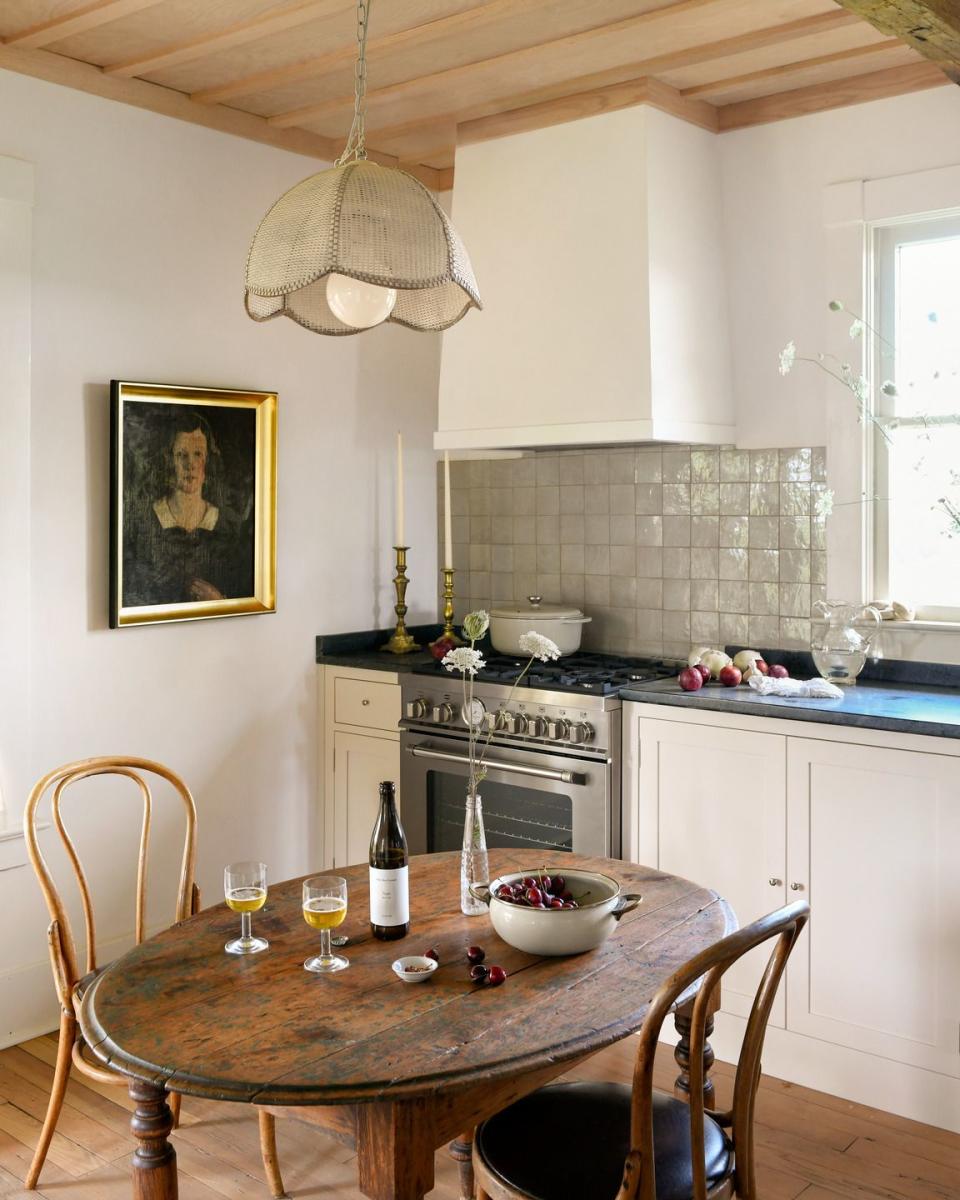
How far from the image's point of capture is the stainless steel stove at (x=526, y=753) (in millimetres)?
3451

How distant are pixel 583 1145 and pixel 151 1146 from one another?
685 millimetres

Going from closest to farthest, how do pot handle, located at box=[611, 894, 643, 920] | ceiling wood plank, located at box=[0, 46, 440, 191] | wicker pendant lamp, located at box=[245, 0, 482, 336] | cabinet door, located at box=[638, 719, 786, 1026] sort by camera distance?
wicker pendant lamp, located at box=[245, 0, 482, 336] → pot handle, located at box=[611, 894, 643, 920] → cabinet door, located at box=[638, 719, 786, 1026] → ceiling wood plank, located at box=[0, 46, 440, 191]

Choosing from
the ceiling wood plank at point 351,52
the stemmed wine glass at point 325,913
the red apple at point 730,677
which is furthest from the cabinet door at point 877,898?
the ceiling wood plank at point 351,52

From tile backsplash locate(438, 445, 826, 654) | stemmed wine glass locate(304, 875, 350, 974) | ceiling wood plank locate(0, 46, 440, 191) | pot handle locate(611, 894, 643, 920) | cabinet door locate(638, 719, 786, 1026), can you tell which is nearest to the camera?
stemmed wine glass locate(304, 875, 350, 974)

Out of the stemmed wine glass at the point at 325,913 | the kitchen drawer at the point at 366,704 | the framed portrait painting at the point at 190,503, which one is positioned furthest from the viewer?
the kitchen drawer at the point at 366,704

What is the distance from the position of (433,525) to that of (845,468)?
1.70 metres

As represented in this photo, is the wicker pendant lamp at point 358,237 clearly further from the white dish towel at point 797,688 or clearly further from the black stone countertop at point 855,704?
the white dish towel at point 797,688

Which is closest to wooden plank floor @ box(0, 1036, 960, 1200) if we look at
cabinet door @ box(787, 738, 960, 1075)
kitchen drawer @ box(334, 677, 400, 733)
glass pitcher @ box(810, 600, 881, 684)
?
cabinet door @ box(787, 738, 960, 1075)

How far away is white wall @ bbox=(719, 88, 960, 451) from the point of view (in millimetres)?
3545

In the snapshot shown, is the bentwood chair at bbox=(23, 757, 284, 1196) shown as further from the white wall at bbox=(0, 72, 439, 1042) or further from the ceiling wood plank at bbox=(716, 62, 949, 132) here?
the ceiling wood plank at bbox=(716, 62, 949, 132)

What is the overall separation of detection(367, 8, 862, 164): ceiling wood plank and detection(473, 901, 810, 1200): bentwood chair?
2333 millimetres

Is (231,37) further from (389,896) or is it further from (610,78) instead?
(389,896)

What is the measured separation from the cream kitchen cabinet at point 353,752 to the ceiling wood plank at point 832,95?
212 centimetres

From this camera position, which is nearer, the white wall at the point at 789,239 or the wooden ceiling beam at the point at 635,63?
the wooden ceiling beam at the point at 635,63
